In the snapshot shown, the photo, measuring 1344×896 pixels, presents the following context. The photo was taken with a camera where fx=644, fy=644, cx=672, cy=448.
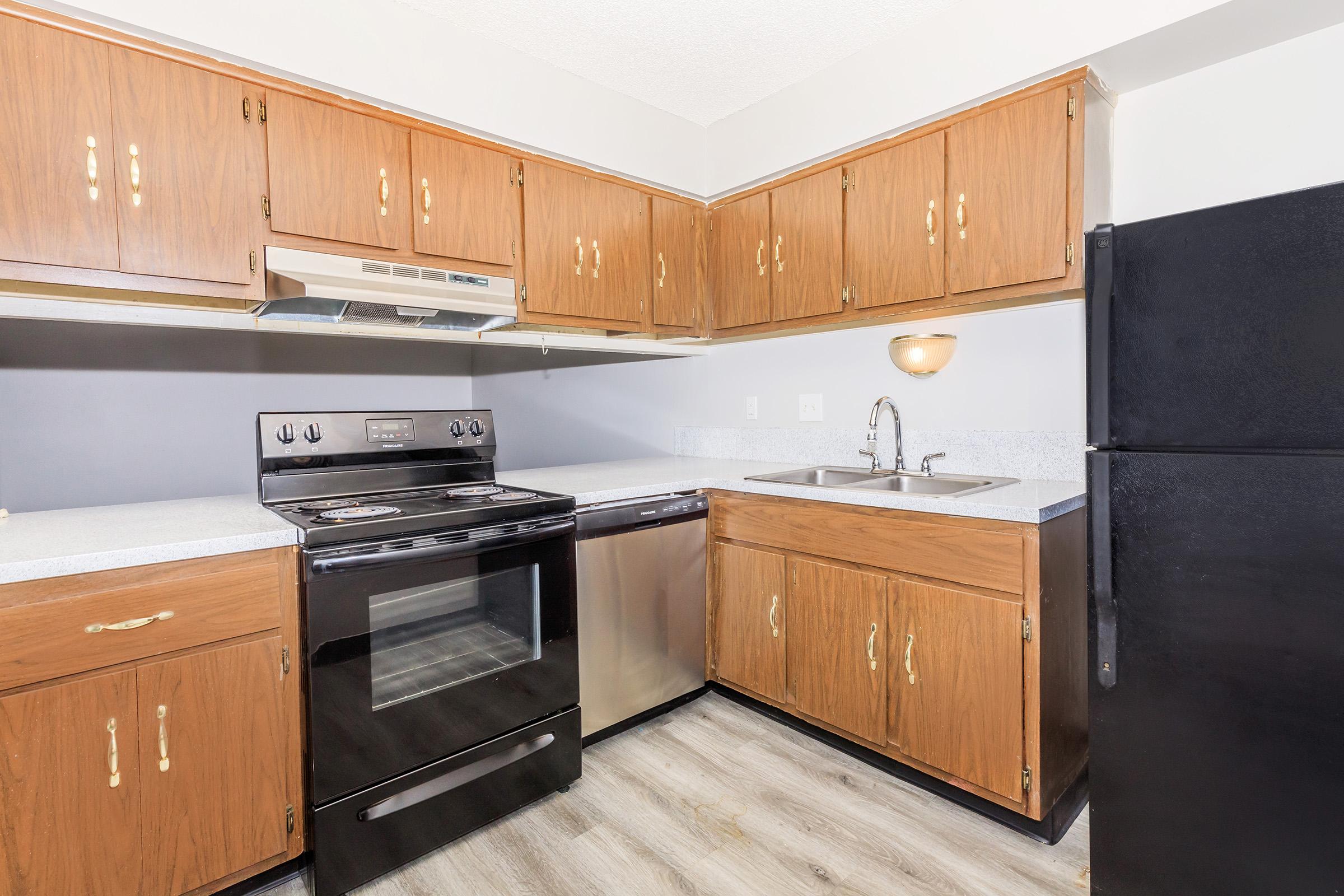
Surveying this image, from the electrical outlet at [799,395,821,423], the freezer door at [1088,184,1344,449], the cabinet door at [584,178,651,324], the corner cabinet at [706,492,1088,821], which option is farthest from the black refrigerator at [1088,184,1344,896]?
the cabinet door at [584,178,651,324]

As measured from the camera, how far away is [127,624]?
4.43ft

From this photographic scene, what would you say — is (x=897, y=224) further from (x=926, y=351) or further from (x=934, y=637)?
(x=934, y=637)

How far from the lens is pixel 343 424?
2.10 m

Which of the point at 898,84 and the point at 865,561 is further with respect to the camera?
the point at 898,84

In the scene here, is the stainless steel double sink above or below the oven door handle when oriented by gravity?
above

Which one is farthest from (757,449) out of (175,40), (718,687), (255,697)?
(175,40)

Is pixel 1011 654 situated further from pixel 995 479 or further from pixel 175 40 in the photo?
pixel 175 40

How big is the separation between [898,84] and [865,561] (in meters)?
1.62

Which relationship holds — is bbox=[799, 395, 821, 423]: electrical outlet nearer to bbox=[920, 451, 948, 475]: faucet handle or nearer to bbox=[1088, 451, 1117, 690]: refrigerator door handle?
bbox=[920, 451, 948, 475]: faucet handle

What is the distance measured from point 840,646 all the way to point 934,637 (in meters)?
0.34

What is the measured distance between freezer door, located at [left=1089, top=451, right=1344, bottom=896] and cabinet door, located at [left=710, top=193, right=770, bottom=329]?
165 cm

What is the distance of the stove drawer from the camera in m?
1.25

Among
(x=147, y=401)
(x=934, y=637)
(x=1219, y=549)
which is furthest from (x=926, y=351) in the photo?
(x=147, y=401)

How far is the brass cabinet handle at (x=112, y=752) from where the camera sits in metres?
1.34
